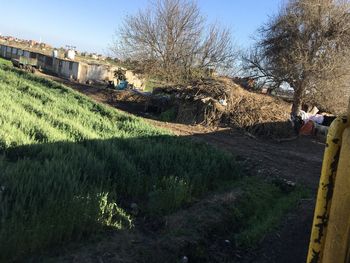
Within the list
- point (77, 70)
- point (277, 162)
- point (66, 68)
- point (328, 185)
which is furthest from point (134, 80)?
point (328, 185)

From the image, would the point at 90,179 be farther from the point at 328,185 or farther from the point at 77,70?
the point at 77,70

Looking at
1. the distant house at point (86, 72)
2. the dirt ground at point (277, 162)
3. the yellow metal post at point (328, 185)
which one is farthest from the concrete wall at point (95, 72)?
the yellow metal post at point (328, 185)

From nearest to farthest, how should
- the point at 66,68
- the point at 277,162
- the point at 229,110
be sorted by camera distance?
the point at 277,162 < the point at 229,110 < the point at 66,68

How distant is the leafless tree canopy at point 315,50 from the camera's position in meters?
22.2

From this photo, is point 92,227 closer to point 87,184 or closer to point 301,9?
point 87,184

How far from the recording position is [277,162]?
455 inches

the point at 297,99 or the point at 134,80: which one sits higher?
the point at 297,99

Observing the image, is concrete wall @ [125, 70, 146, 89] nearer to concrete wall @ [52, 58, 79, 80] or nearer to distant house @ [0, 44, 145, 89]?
distant house @ [0, 44, 145, 89]

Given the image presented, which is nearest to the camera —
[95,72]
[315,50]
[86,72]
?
[315,50]

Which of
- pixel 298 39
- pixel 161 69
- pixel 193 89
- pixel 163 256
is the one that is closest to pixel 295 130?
pixel 193 89

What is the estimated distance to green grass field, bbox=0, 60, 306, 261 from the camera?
444 cm

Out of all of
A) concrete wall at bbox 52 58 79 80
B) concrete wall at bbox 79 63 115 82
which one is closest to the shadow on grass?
concrete wall at bbox 79 63 115 82

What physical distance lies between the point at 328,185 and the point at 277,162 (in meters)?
10.3

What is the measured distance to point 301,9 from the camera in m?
23.0
